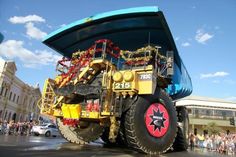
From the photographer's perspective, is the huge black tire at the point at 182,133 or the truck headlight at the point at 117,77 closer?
the truck headlight at the point at 117,77

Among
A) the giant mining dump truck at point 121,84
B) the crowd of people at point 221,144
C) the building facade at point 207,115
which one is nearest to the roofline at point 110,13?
the giant mining dump truck at point 121,84

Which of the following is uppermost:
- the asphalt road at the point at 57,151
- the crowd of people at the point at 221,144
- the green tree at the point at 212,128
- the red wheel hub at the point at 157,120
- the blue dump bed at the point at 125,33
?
the blue dump bed at the point at 125,33

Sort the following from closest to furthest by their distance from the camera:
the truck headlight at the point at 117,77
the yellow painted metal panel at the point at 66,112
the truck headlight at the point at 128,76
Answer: the truck headlight at the point at 128,76
the truck headlight at the point at 117,77
the yellow painted metal panel at the point at 66,112

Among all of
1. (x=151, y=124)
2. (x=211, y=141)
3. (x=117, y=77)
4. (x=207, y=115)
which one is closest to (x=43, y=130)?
(x=211, y=141)

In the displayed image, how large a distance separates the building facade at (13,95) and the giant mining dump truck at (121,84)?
32796 millimetres

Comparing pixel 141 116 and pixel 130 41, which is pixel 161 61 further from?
pixel 141 116

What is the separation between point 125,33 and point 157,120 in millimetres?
3972

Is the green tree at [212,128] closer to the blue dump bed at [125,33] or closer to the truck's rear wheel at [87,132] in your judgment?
the blue dump bed at [125,33]

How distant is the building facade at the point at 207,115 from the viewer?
4803 cm

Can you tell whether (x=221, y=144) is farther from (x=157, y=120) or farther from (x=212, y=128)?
(x=212, y=128)

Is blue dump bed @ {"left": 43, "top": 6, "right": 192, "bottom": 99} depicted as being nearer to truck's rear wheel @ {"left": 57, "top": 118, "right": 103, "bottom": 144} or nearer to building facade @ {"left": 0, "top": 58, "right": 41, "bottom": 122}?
truck's rear wheel @ {"left": 57, "top": 118, "right": 103, "bottom": 144}

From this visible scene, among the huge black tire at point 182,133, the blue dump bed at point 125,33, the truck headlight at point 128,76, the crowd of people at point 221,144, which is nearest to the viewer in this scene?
Answer: the truck headlight at point 128,76

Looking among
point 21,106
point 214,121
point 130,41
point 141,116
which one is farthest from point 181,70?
point 21,106

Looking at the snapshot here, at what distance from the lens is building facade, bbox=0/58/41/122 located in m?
44.8
